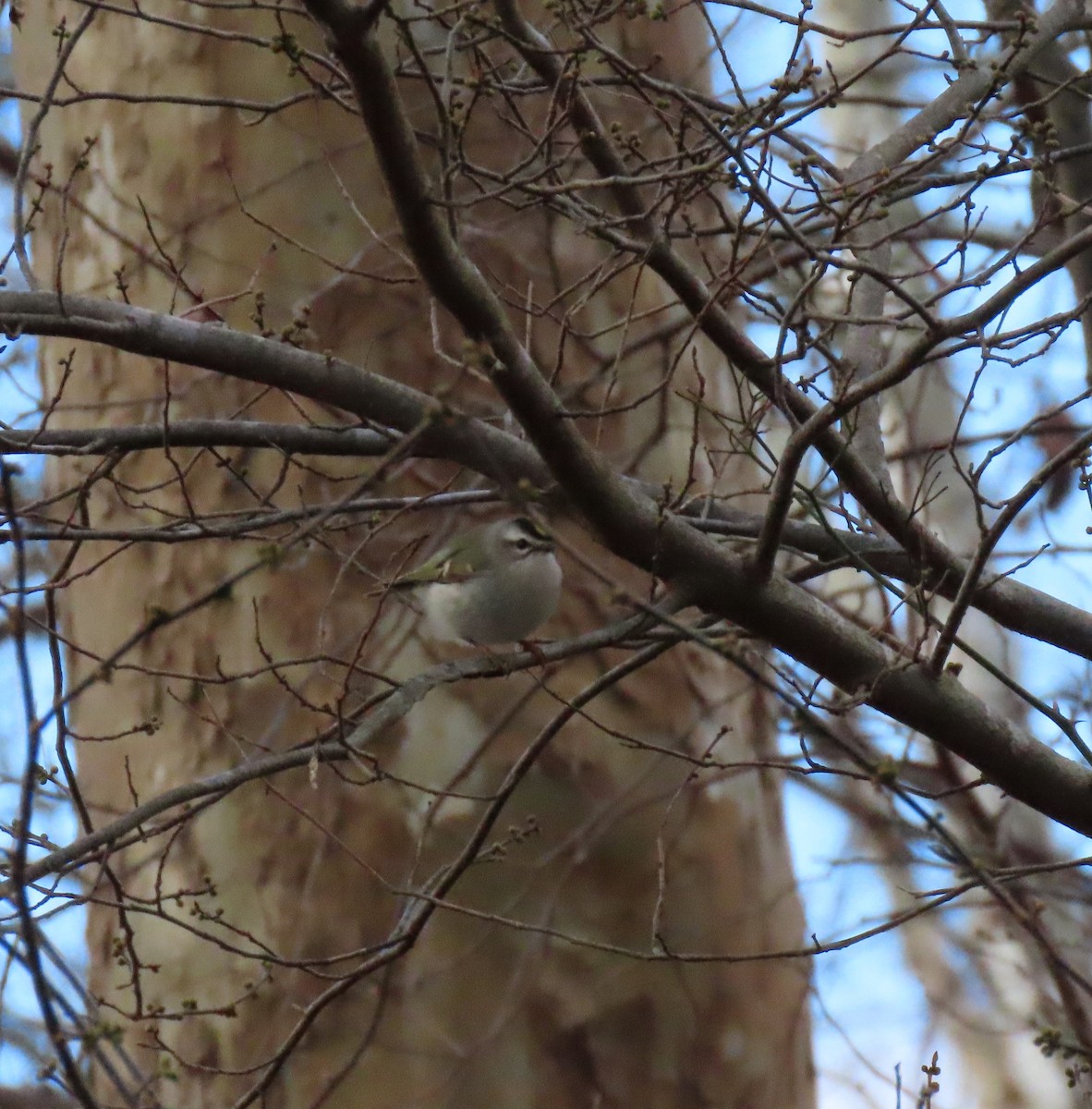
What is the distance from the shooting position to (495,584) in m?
3.77

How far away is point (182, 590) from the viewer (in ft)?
14.1

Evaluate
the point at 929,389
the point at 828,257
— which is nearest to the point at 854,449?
the point at 828,257

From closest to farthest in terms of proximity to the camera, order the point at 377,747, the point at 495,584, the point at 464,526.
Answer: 1. the point at 495,584
2. the point at 377,747
3. the point at 464,526

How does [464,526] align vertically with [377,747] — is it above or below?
above

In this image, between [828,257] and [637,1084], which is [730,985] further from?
[828,257]

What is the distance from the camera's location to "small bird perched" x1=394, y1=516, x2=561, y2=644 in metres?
3.75

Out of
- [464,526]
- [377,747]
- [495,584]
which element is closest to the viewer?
[495,584]

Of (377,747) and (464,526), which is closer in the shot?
(377,747)

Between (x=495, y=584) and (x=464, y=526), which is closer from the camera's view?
(x=495, y=584)

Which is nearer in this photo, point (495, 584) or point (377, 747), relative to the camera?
point (495, 584)

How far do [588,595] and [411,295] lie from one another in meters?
1.17

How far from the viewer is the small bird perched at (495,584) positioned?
3.75 m

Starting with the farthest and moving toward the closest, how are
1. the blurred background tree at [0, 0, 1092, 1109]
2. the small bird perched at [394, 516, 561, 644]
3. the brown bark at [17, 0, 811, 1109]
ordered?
the brown bark at [17, 0, 811, 1109] < the small bird perched at [394, 516, 561, 644] < the blurred background tree at [0, 0, 1092, 1109]

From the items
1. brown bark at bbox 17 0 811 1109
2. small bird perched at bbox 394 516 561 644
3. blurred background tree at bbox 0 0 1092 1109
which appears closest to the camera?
blurred background tree at bbox 0 0 1092 1109
